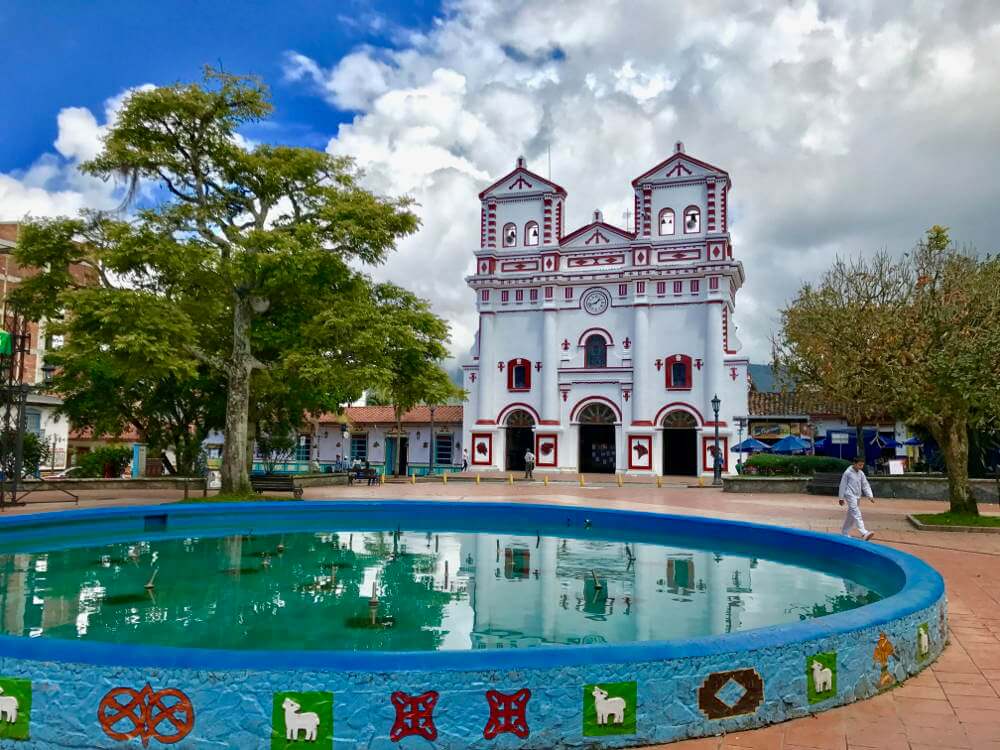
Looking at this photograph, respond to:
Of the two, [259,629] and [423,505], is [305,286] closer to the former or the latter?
[423,505]

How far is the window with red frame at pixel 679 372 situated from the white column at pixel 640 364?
1.13m

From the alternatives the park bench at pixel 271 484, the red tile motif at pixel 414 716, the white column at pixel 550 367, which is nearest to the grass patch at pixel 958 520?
the red tile motif at pixel 414 716

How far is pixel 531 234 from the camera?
42.2 meters

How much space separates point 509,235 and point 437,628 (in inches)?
1446

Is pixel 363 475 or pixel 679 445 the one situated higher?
pixel 679 445

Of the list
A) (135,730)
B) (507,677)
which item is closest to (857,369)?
(507,677)

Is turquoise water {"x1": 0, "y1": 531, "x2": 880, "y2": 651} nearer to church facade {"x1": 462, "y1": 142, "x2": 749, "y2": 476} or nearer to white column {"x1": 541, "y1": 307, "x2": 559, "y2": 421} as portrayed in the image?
church facade {"x1": 462, "y1": 142, "x2": 749, "y2": 476}

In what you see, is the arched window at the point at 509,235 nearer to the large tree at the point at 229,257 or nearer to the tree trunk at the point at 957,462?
the large tree at the point at 229,257

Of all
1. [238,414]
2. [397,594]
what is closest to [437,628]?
[397,594]

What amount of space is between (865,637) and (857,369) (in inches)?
491

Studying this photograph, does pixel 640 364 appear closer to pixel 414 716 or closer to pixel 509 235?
pixel 509 235

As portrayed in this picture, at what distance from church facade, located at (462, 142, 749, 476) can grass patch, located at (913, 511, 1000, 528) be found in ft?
70.2

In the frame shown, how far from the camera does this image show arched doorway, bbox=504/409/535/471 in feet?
134

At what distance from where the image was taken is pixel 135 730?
4.00 meters
